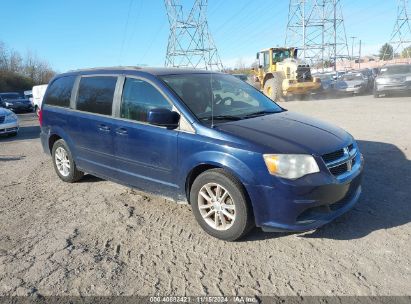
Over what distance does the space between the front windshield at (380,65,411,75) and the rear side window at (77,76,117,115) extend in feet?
61.8

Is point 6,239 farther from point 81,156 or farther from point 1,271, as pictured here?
point 81,156

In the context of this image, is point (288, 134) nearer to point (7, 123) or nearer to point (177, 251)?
point (177, 251)

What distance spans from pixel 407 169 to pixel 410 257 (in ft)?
9.76

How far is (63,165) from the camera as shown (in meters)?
6.41

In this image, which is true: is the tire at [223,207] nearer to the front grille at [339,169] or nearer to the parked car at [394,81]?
the front grille at [339,169]

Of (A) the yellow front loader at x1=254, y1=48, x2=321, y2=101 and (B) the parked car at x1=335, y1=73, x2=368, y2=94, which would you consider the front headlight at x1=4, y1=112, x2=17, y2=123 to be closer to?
(A) the yellow front loader at x1=254, y1=48, x2=321, y2=101

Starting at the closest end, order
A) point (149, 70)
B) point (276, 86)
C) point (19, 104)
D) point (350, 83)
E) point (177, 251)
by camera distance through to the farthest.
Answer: point (177, 251), point (149, 70), point (276, 86), point (350, 83), point (19, 104)

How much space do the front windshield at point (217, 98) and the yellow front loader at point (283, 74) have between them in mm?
17075

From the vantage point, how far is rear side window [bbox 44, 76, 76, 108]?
613 cm

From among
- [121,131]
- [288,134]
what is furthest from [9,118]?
[288,134]

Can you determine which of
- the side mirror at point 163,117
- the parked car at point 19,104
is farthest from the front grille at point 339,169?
the parked car at point 19,104

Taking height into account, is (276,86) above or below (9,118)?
above

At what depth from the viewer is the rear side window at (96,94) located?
519 cm

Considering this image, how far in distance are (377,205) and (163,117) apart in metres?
2.79
